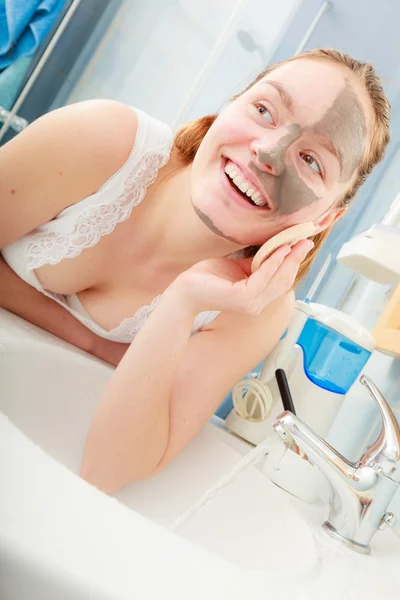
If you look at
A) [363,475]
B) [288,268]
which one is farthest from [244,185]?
[363,475]

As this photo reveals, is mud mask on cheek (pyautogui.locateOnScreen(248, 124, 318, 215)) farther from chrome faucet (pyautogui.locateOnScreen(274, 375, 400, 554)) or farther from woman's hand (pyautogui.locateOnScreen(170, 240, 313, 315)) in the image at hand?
chrome faucet (pyautogui.locateOnScreen(274, 375, 400, 554))

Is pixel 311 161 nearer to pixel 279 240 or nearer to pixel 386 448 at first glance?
pixel 279 240

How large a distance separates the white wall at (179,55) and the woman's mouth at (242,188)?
745 millimetres

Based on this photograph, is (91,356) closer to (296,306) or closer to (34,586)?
(296,306)

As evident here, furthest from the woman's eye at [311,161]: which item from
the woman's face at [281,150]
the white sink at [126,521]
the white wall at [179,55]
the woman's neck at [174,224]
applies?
the white wall at [179,55]

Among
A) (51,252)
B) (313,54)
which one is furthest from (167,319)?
(313,54)

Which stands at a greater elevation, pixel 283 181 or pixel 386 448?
pixel 283 181

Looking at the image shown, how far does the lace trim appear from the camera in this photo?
742 mm

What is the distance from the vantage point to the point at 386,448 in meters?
0.55

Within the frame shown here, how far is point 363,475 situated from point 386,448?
0.04m

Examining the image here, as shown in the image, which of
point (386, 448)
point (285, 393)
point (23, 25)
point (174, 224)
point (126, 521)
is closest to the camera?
point (126, 521)

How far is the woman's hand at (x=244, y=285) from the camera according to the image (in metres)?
0.59

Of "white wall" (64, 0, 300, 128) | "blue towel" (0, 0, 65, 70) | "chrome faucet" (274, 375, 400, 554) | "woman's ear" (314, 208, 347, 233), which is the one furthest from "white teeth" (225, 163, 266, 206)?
"blue towel" (0, 0, 65, 70)

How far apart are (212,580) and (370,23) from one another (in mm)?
1158
